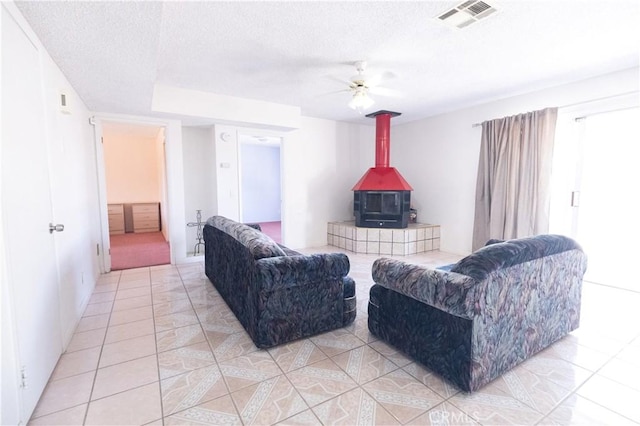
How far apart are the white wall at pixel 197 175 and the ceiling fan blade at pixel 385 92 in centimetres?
264

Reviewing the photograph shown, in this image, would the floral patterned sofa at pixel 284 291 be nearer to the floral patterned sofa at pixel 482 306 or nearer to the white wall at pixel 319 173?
the floral patterned sofa at pixel 482 306

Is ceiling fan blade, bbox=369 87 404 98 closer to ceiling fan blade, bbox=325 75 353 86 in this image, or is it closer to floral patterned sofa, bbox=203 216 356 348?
ceiling fan blade, bbox=325 75 353 86

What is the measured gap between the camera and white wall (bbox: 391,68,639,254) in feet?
13.4

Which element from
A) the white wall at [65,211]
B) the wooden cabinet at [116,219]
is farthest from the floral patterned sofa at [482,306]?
the wooden cabinet at [116,219]

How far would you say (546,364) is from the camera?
1.94 metres

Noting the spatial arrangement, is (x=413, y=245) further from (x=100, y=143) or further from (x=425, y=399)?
(x=100, y=143)

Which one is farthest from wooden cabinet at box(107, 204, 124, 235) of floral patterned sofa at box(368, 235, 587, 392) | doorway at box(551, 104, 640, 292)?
doorway at box(551, 104, 640, 292)

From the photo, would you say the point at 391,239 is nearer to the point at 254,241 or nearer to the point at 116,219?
the point at 254,241

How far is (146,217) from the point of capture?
22.5ft

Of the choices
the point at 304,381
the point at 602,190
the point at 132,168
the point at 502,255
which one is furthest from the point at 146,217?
the point at 602,190

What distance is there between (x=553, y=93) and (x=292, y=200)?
3.95 metres

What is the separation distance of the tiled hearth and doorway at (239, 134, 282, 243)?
375cm

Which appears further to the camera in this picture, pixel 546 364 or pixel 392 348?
pixel 392 348

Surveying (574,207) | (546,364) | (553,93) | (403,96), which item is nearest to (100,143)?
(403,96)
